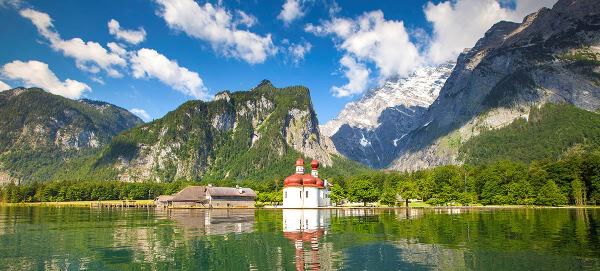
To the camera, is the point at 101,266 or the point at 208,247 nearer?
the point at 101,266

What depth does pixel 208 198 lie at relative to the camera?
149 meters

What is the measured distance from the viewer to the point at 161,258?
3134 cm

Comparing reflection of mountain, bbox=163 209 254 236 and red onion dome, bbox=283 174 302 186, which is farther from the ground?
red onion dome, bbox=283 174 302 186

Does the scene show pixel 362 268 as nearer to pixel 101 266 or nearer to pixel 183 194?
pixel 101 266

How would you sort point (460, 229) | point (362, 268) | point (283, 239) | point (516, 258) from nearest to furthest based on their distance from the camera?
point (362, 268), point (516, 258), point (283, 239), point (460, 229)

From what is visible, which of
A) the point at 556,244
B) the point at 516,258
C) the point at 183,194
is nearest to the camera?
the point at 516,258

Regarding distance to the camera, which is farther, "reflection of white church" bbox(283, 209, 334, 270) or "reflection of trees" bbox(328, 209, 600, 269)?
"reflection of trees" bbox(328, 209, 600, 269)

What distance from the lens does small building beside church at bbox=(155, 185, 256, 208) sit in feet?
483

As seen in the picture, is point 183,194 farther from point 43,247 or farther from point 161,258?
point 161,258

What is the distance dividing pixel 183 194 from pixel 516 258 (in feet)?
433

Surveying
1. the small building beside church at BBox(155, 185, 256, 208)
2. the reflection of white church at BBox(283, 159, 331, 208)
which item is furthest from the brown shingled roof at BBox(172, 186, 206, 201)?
the reflection of white church at BBox(283, 159, 331, 208)

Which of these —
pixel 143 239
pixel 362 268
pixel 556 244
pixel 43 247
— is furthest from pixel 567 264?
pixel 43 247

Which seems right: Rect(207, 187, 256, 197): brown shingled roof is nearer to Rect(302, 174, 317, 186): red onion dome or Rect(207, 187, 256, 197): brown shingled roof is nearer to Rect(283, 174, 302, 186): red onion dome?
Rect(283, 174, 302, 186): red onion dome

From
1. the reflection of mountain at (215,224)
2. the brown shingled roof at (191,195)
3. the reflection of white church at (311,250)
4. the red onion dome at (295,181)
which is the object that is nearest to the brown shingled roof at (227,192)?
the brown shingled roof at (191,195)
